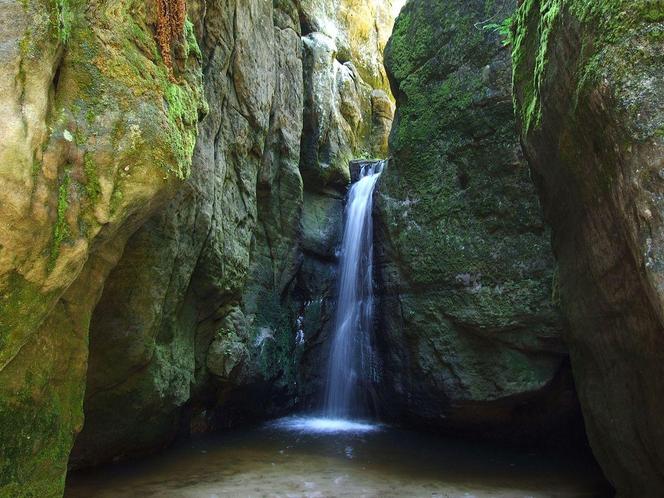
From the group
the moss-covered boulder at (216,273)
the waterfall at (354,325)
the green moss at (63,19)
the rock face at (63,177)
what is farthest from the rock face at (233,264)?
the green moss at (63,19)

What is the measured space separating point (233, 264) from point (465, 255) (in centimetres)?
455

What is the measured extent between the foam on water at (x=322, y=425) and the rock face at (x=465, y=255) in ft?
2.59

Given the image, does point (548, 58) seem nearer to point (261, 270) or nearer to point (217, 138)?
point (217, 138)

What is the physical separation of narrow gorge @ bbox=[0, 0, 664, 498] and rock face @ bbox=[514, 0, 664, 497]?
3cm

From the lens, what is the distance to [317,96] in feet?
51.9

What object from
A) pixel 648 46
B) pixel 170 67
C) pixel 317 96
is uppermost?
pixel 317 96

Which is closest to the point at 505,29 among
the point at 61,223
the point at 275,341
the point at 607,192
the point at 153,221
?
the point at 607,192

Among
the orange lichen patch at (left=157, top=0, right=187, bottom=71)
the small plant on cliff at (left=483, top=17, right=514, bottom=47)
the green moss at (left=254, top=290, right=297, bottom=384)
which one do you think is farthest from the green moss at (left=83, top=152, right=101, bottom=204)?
the green moss at (left=254, top=290, right=297, bottom=384)

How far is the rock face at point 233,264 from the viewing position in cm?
727

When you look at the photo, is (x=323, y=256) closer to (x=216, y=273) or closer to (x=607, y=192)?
(x=216, y=273)

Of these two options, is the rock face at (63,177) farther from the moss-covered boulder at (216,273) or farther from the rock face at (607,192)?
the rock face at (607,192)

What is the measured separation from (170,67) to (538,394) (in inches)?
328

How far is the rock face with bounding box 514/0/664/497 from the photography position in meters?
3.91

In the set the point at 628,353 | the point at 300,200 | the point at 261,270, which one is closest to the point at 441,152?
the point at 300,200
